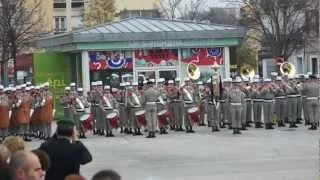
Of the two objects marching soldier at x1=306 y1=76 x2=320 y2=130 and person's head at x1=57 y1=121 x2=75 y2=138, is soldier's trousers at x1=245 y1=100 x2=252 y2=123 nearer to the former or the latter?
marching soldier at x1=306 y1=76 x2=320 y2=130

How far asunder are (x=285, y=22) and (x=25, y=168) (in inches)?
1800

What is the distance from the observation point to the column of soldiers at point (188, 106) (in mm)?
23094

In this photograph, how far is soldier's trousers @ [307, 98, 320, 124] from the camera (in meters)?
22.4

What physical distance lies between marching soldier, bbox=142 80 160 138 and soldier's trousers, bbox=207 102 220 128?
6.64ft

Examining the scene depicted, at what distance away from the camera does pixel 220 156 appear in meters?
16.6

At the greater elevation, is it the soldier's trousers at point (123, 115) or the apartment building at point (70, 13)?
the apartment building at point (70, 13)

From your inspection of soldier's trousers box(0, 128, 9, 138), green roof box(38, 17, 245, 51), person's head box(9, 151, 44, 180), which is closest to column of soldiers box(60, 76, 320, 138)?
soldier's trousers box(0, 128, 9, 138)

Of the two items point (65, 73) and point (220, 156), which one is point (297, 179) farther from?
point (65, 73)

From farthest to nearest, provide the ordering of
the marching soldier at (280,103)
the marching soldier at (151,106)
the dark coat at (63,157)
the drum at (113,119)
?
1. the marching soldier at (280,103)
2. the drum at (113,119)
3. the marching soldier at (151,106)
4. the dark coat at (63,157)

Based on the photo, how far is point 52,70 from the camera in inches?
1284

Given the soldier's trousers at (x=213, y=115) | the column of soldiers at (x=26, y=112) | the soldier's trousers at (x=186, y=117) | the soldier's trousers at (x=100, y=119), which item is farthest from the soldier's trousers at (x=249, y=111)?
the column of soldiers at (x=26, y=112)

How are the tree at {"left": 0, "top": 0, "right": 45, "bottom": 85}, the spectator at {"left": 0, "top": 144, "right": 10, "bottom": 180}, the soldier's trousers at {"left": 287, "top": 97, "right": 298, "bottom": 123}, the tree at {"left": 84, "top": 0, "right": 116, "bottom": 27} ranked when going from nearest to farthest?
the spectator at {"left": 0, "top": 144, "right": 10, "bottom": 180} → the soldier's trousers at {"left": 287, "top": 97, "right": 298, "bottom": 123} → the tree at {"left": 0, "top": 0, "right": 45, "bottom": 85} → the tree at {"left": 84, "top": 0, "right": 116, "bottom": 27}

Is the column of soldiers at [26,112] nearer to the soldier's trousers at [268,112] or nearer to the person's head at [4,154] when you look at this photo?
the soldier's trousers at [268,112]

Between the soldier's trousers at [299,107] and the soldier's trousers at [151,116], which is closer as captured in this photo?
the soldier's trousers at [151,116]
